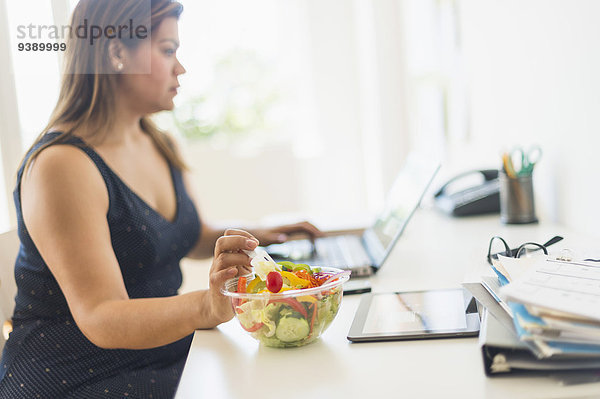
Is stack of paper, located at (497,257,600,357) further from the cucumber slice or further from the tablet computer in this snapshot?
the cucumber slice

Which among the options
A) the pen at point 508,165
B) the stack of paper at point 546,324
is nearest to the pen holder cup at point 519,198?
the pen at point 508,165

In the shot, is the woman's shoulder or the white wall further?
the white wall

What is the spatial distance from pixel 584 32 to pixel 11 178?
129 cm

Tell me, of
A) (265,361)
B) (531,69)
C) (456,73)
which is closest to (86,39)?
(265,361)

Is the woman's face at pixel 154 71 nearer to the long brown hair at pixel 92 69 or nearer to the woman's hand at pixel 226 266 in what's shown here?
the long brown hair at pixel 92 69

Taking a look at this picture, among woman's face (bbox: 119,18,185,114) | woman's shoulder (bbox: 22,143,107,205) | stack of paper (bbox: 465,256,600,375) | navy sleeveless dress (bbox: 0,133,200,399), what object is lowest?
navy sleeveless dress (bbox: 0,133,200,399)

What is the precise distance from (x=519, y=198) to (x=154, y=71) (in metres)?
0.91

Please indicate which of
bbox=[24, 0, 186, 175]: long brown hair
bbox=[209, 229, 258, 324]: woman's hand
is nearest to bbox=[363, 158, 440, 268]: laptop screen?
bbox=[209, 229, 258, 324]: woman's hand

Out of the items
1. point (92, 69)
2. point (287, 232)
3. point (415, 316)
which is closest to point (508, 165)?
point (287, 232)

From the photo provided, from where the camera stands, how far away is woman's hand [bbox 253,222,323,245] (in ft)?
4.71

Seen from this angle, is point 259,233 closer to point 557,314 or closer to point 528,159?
point 528,159

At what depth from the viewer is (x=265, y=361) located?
2.42 ft

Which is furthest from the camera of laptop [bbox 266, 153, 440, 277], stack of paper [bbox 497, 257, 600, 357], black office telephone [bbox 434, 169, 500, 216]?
black office telephone [bbox 434, 169, 500, 216]

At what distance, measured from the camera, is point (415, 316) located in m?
0.84
